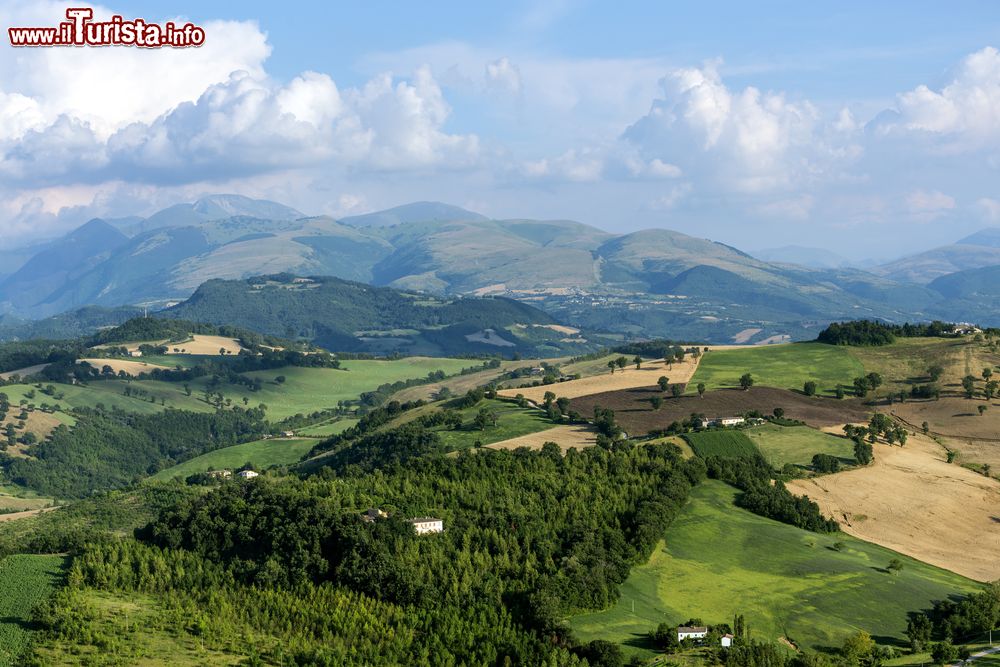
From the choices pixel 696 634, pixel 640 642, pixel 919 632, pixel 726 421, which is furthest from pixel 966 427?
pixel 640 642

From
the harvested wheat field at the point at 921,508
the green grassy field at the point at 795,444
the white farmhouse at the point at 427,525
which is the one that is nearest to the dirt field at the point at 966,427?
the harvested wheat field at the point at 921,508

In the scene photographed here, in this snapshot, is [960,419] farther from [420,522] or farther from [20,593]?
[20,593]

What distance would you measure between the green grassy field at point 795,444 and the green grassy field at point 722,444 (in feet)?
7.82

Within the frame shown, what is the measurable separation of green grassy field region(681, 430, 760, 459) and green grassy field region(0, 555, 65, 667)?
312 feet

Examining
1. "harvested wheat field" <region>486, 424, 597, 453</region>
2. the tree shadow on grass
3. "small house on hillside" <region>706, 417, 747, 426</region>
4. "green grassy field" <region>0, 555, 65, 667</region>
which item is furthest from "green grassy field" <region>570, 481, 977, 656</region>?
"green grassy field" <region>0, 555, 65, 667</region>

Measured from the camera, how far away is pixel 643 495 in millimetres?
141250

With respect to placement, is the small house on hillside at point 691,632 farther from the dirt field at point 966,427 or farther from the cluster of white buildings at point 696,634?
the dirt field at point 966,427

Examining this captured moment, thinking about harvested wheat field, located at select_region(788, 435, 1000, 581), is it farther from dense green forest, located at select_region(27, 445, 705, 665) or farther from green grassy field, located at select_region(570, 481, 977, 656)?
dense green forest, located at select_region(27, 445, 705, 665)

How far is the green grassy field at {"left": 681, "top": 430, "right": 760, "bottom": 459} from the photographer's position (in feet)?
551

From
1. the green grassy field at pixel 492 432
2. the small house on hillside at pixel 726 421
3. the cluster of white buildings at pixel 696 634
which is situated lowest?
the cluster of white buildings at pixel 696 634

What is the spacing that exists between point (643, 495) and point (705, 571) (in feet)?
65.5

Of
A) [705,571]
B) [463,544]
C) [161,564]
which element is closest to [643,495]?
[705,571]

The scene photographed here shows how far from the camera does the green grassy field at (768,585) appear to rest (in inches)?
4262

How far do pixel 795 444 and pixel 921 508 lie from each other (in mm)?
26694
